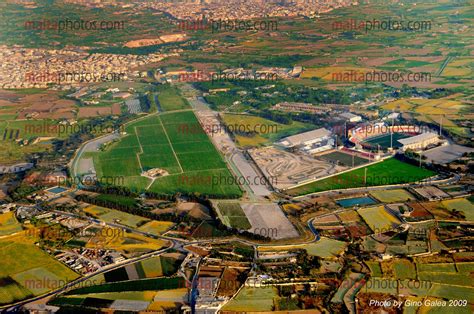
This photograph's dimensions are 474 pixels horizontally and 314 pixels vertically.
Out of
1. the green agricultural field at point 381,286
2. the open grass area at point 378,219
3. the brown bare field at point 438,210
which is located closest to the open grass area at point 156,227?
the open grass area at point 378,219

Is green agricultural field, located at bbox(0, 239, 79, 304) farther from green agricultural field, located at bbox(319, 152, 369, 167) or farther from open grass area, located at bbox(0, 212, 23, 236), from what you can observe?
green agricultural field, located at bbox(319, 152, 369, 167)

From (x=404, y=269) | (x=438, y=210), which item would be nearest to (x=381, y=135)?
(x=438, y=210)

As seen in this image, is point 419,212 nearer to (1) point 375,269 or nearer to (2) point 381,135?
(1) point 375,269

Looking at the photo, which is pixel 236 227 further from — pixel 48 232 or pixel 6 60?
pixel 6 60

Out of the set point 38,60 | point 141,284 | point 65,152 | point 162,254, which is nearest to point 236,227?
point 162,254

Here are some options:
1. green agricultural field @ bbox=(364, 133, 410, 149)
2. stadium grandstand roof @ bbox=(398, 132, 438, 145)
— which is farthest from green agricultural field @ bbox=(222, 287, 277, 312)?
stadium grandstand roof @ bbox=(398, 132, 438, 145)

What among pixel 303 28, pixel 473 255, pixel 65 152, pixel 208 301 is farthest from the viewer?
pixel 303 28
